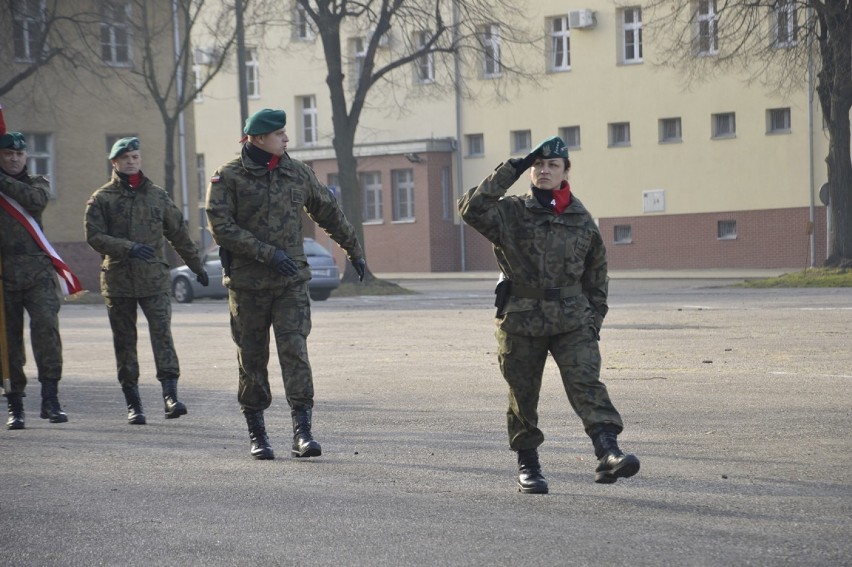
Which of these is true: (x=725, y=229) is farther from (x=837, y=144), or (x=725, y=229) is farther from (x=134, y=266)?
(x=134, y=266)

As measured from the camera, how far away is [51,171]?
1555 inches

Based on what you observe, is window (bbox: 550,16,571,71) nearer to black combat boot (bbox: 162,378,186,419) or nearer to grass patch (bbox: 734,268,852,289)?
grass patch (bbox: 734,268,852,289)

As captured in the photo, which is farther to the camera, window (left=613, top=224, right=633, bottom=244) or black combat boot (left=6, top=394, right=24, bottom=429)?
window (left=613, top=224, right=633, bottom=244)

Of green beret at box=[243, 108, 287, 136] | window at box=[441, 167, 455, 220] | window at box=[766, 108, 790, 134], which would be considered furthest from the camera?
window at box=[441, 167, 455, 220]

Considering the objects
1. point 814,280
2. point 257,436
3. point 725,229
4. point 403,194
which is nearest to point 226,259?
point 257,436

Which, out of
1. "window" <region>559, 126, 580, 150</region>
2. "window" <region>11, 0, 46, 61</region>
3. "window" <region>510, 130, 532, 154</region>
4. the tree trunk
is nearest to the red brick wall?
"window" <region>559, 126, 580, 150</region>

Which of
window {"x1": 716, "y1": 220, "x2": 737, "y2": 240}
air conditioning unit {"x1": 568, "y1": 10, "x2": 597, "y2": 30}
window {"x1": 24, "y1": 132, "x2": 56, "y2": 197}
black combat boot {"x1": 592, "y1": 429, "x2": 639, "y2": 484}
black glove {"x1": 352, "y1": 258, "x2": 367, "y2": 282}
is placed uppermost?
air conditioning unit {"x1": 568, "y1": 10, "x2": 597, "y2": 30}

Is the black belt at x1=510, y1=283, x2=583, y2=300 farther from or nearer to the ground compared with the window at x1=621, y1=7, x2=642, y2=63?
nearer to the ground

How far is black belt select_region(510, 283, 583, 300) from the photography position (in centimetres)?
693

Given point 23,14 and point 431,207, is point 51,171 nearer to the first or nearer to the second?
point 23,14

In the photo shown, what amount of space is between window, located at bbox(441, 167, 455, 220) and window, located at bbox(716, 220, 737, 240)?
30.3 ft

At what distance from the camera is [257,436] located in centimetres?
845

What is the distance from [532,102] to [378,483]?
4046 cm

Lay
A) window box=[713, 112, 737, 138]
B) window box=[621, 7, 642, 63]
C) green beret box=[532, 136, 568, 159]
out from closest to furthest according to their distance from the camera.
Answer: green beret box=[532, 136, 568, 159] < window box=[713, 112, 737, 138] < window box=[621, 7, 642, 63]
